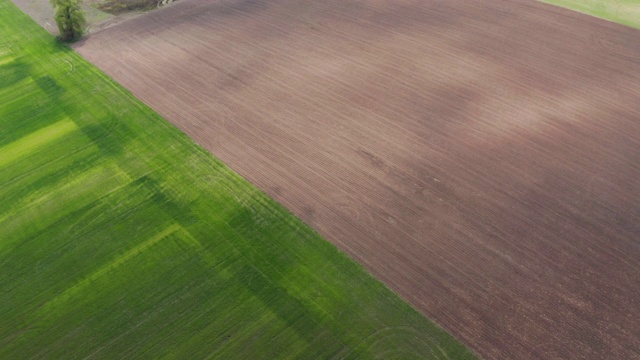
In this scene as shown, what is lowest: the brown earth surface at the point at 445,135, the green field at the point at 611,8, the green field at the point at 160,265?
the green field at the point at 160,265

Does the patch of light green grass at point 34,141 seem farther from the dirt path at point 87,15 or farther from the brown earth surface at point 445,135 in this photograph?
the dirt path at point 87,15

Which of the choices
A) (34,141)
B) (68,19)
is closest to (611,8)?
(68,19)

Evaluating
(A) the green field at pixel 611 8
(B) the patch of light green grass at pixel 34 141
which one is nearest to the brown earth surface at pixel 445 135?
(A) the green field at pixel 611 8

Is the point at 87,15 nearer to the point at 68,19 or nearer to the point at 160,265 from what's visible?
the point at 68,19

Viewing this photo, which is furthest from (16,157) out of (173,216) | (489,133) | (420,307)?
(489,133)

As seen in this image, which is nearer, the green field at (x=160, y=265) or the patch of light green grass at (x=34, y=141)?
the green field at (x=160, y=265)

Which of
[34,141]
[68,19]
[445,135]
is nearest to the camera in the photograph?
[445,135]
